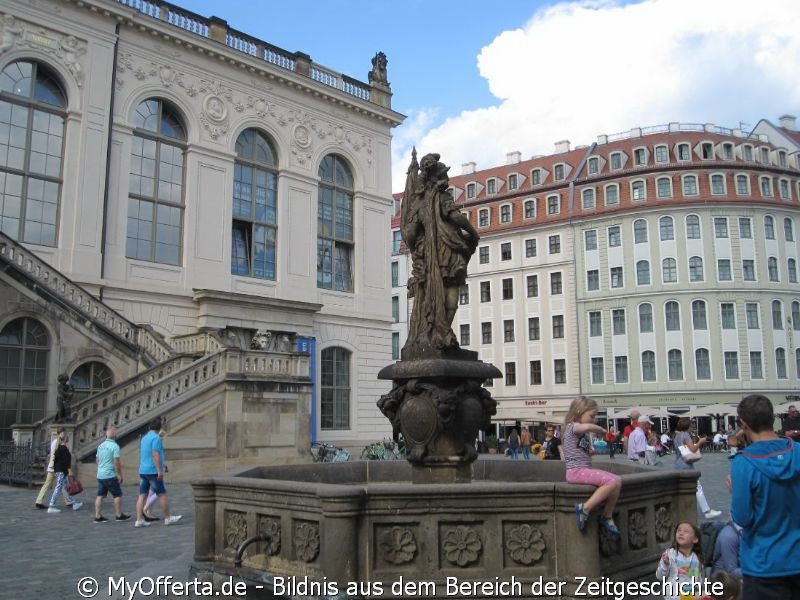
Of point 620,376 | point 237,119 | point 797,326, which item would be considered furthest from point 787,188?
point 237,119

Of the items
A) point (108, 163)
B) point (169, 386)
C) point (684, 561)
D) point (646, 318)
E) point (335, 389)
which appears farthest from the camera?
point (646, 318)

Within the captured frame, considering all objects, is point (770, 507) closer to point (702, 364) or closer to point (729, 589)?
point (729, 589)

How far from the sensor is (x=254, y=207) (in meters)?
33.0

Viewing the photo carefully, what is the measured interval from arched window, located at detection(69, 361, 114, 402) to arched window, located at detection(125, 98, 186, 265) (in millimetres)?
5436

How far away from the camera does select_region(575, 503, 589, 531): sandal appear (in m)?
6.37

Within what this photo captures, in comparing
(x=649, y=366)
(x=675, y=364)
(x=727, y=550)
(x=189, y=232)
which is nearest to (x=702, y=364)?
(x=675, y=364)

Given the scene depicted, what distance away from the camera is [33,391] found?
24.1 metres

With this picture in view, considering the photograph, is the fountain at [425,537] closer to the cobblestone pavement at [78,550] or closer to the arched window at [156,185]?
the cobblestone pavement at [78,550]

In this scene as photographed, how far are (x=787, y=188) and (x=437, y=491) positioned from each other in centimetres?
5636

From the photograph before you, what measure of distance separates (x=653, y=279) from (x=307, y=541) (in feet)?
167

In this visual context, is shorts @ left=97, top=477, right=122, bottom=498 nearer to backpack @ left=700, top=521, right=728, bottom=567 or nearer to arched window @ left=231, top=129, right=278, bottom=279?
backpack @ left=700, top=521, right=728, bottom=567

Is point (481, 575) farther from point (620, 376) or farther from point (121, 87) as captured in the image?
point (620, 376)

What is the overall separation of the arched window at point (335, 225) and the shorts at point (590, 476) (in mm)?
28736

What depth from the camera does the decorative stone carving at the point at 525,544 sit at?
21.4 feet
